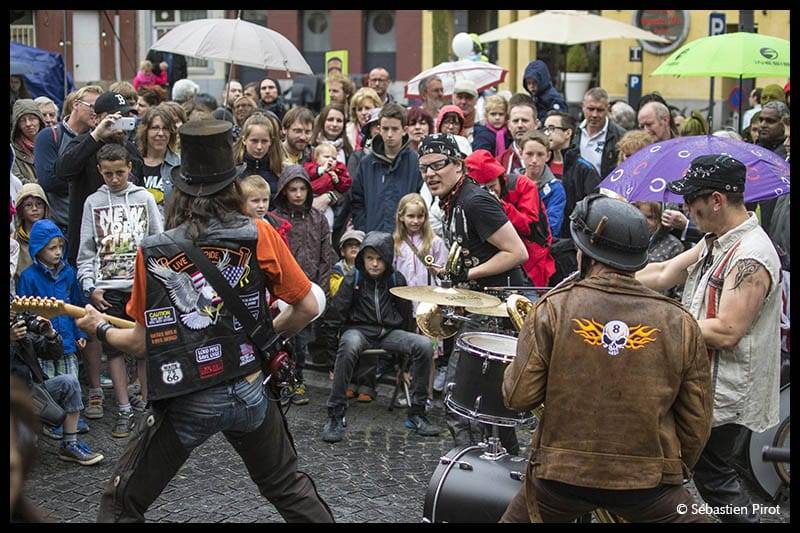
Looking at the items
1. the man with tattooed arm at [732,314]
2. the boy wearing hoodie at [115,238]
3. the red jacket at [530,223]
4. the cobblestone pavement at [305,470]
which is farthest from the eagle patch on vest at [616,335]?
the boy wearing hoodie at [115,238]

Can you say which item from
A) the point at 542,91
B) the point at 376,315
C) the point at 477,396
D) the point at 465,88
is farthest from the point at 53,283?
the point at 542,91

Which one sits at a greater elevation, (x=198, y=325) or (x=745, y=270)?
(x=745, y=270)

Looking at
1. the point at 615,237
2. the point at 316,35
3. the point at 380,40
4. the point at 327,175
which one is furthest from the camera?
the point at 316,35

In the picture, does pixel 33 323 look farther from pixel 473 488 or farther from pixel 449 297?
pixel 473 488

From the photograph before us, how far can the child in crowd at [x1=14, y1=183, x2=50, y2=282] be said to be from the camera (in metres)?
7.33

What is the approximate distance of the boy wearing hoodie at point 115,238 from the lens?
719cm

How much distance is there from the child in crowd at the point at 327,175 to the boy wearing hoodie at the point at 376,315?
1132mm

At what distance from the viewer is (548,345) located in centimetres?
398

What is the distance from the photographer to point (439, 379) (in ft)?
27.3

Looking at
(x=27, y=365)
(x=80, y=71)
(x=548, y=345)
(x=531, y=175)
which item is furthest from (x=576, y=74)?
(x=548, y=345)

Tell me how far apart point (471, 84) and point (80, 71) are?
2225 centimetres

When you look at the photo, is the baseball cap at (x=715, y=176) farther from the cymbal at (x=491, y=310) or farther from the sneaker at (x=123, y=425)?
the sneaker at (x=123, y=425)

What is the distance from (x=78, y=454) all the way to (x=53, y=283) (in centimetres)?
115

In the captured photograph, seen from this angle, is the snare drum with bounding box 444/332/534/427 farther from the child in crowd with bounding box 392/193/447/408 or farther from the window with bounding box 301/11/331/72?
the window with bounding box 301/11/331/72
